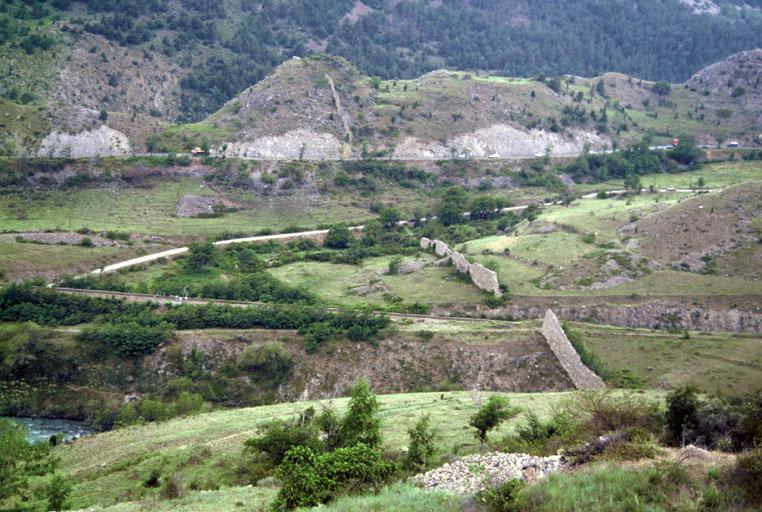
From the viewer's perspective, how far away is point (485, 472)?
95.6 feet

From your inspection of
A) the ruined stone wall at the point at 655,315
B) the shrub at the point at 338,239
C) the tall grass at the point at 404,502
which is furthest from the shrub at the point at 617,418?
the shrub at the point at 338,239

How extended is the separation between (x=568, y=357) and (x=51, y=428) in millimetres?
37940

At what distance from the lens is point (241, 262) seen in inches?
3684

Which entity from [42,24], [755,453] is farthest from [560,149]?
[755,453]

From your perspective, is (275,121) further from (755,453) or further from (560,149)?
(755,453)

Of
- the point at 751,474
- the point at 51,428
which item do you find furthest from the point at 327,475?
the point at 51,428

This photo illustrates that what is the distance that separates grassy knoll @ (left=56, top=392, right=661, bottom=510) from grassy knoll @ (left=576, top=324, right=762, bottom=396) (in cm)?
A: 920

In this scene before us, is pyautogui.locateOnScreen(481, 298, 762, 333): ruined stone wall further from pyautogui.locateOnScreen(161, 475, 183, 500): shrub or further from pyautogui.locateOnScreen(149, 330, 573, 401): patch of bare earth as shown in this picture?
pyautogui.locateOnScreen(161, 475, 183, 500): shrub

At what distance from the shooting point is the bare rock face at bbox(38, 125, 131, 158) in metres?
119

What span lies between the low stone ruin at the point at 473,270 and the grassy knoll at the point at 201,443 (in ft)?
79.6

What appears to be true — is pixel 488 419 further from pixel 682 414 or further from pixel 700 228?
pixel 700 228

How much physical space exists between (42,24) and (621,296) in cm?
13114

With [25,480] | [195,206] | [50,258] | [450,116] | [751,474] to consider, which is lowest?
[50,258]

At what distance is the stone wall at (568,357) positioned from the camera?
6125cm
